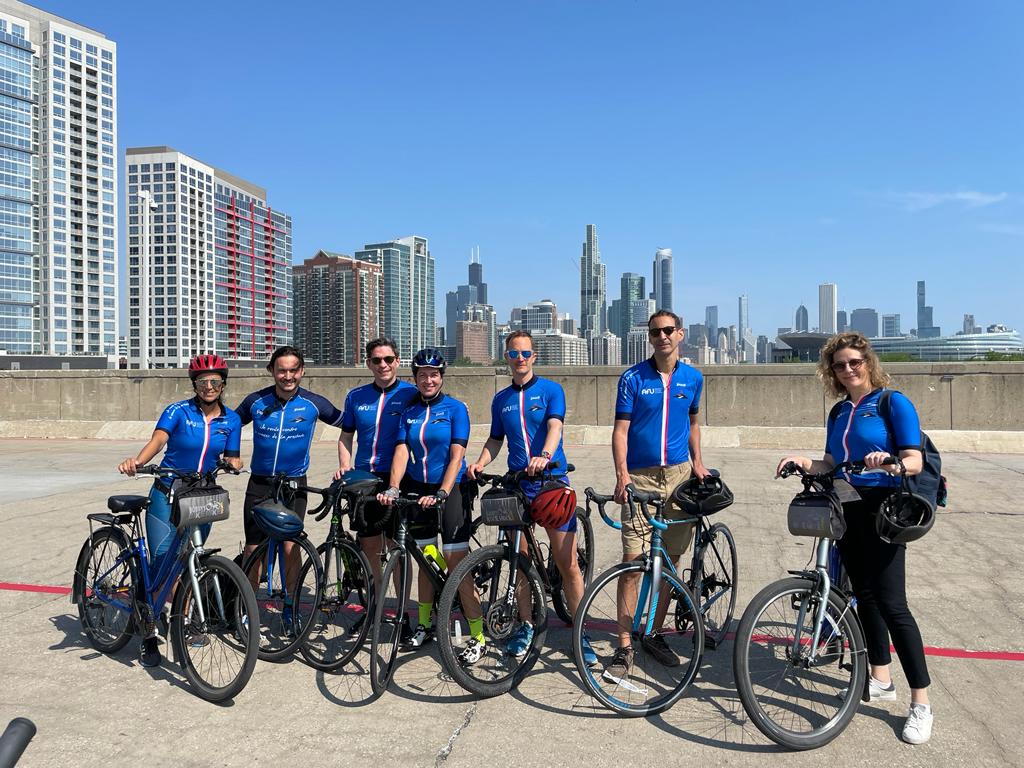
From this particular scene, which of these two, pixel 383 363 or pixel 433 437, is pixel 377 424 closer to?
pixel 383 363

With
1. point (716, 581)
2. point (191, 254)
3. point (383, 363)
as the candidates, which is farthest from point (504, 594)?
point (191, 254)

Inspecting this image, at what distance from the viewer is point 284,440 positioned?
502cm

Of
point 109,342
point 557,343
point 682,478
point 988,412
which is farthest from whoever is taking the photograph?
point 109,342

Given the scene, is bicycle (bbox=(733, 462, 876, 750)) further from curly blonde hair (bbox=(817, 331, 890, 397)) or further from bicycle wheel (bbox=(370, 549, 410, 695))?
bicycle wheel (bbox=(370, 549, 410, 695))

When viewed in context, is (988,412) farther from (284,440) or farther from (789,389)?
(284,440)

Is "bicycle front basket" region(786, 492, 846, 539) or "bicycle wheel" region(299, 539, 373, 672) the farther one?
"bicycle wheel" region(299, 539, 373, 672)

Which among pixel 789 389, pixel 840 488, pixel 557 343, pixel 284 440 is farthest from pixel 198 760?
pixel 557 343

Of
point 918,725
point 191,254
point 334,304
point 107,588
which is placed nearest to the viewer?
point 918,725

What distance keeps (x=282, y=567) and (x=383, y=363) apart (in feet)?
4.70

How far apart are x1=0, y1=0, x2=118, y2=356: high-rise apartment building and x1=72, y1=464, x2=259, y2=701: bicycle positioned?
181 meters

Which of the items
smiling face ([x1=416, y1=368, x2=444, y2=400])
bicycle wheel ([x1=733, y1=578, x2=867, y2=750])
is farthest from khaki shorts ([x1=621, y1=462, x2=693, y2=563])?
smiling face ([x1=416, y1=368, x2=444, y2=400])

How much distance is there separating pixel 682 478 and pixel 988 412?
1332 cm

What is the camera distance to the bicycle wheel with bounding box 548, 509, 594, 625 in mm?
5012

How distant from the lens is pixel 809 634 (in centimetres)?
373
